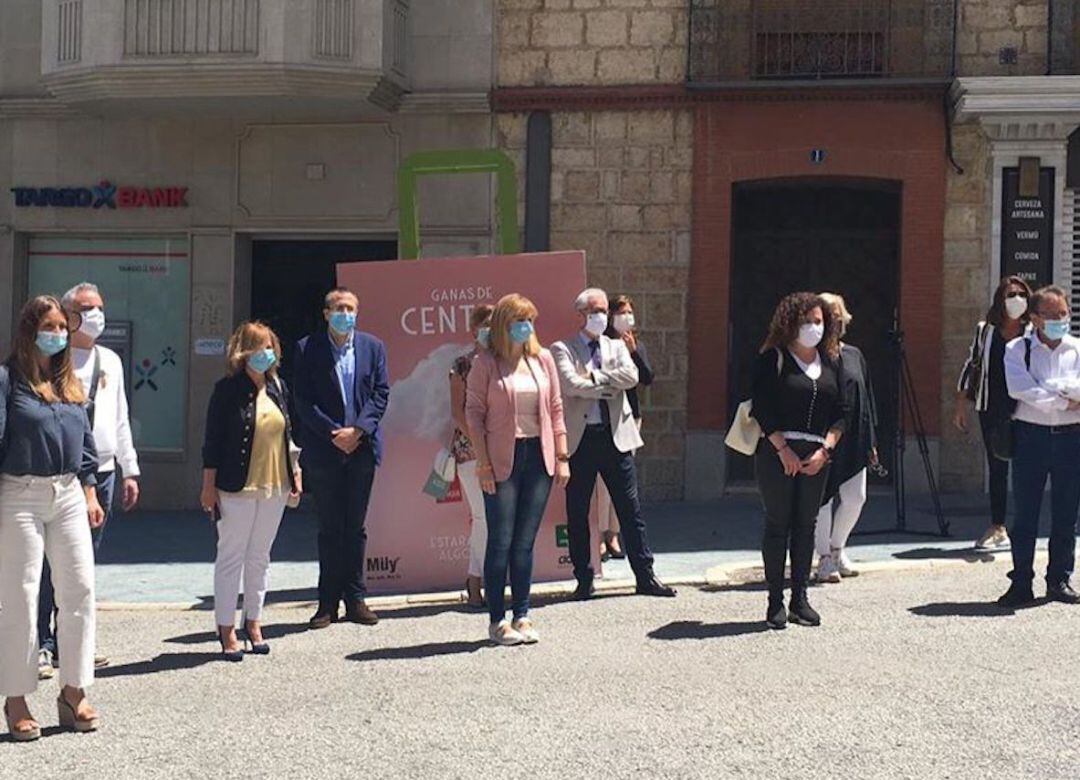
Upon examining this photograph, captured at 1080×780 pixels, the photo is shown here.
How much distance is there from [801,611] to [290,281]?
9.60 meters

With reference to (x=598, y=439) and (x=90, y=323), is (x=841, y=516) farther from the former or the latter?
(x=90, y=323)

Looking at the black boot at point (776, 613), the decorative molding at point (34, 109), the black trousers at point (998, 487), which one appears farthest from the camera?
the decorative molding at point (34, 109)

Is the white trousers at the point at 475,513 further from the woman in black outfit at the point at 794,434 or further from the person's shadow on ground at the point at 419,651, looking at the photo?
the woman in black outfit at the point at 794,434

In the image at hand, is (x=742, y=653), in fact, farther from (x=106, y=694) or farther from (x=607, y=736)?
(x=106, y=694)

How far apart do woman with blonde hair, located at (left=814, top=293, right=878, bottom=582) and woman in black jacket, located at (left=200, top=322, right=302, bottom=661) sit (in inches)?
142

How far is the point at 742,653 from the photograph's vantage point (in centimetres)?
859

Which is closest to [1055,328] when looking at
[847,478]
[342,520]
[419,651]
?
[847,478]

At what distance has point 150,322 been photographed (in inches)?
687

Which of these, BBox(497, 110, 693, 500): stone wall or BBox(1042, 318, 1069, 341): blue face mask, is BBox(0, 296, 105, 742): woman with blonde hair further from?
BBox(497, 110, 693, 500): stone wall

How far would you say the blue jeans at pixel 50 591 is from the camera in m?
8.23

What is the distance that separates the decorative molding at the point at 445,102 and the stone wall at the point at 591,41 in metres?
0.32

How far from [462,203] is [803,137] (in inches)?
141

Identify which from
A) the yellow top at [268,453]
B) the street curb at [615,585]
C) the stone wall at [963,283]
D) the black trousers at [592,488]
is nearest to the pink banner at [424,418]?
the street curb at [615,585]

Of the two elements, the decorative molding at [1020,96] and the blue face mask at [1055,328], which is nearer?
the blue face mask at [1055,328]
